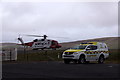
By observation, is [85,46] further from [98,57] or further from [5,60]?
[5,60]

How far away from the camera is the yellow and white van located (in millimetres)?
22953

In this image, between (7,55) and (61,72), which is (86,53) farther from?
(7,55)

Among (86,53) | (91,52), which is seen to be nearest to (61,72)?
(86,53)

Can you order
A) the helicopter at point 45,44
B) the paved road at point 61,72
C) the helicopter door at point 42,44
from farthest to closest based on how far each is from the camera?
the helicopter door at point 42,44
the helicopter at point 45,44
the paved road at point 61,72

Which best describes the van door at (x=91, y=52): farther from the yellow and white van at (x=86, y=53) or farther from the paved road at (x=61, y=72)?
the paved road at (x=61, y=72)

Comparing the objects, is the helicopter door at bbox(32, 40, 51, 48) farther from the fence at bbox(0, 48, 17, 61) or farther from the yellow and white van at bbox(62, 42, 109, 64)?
the yellow and white van at bbox(62, 42, 109, 64)

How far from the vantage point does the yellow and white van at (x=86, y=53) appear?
22953mm

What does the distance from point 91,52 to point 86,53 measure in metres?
0.76

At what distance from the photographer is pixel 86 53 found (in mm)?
23391

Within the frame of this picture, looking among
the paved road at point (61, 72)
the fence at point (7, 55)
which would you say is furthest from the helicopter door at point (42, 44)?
the paved road at point (61, 72)

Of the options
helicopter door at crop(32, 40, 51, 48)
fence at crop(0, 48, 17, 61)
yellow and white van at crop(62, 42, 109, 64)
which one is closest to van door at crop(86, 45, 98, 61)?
yellow and white van at crop(62, 42, 109, 64)

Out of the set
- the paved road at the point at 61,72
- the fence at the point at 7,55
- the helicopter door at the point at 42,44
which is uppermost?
the helicopter door at the point at 42,44

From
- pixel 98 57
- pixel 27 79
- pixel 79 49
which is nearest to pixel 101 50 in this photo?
pixel 98 57

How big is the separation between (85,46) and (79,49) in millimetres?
859
